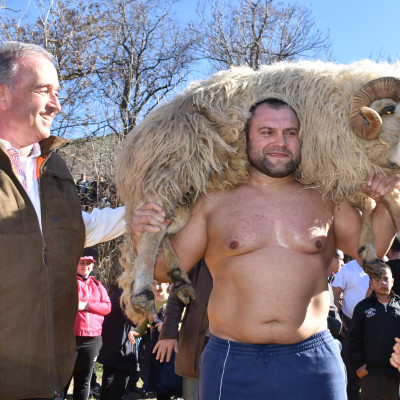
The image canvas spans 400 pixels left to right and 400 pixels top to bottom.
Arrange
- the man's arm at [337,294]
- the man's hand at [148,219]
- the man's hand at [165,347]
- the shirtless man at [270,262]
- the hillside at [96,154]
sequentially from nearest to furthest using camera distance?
the shirtless man at [270,262] < the man's hand at [148,219] < the man's hand at [165,347] < the man's arm at [337,294] < the hillside at [96,154]

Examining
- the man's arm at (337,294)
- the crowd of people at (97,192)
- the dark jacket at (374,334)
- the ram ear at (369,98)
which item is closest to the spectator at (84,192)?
A: the crowd of people at (97,192)

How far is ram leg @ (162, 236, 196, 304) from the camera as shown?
2.73 m

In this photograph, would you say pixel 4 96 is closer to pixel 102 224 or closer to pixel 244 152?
A: pixel 102 224

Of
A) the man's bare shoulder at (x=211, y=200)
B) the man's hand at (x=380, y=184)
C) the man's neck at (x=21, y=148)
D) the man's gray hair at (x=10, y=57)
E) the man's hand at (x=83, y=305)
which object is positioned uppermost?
the man's gray hair at (x=10, y=57)

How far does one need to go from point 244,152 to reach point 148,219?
75 centimetres

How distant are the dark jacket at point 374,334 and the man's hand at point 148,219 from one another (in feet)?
10.1

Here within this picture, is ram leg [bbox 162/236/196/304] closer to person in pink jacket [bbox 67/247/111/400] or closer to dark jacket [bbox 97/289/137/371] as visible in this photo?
person in pink jacket [bbox 67/247/111/400]

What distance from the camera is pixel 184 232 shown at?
289cm

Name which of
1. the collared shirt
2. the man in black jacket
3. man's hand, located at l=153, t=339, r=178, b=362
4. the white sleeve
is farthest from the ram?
the man in black jacket

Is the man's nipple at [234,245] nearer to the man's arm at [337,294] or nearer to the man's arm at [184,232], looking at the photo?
the man's arm at [184,232]

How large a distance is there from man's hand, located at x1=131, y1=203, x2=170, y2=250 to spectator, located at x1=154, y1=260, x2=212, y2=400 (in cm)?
105

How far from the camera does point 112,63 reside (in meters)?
14.5

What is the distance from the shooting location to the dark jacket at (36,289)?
2072mm

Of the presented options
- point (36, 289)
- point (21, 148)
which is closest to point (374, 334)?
point (36, 289)
